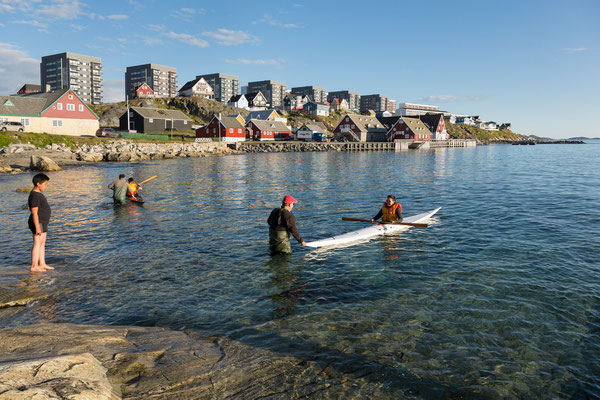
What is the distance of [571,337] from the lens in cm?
750

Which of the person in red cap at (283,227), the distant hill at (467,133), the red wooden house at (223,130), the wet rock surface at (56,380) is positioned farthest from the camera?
the distant hill at (467,133)

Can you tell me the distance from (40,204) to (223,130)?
76549mm

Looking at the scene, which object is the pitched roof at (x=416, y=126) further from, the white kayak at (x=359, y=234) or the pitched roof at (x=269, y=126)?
the white kayak at (x=359, y=234)

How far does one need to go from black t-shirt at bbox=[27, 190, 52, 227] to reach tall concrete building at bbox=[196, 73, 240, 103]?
194181mm

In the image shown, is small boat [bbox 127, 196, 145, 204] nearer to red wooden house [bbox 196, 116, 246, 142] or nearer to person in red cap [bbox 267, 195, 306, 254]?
person in red cap [bbox 267, 195, 306, 254]

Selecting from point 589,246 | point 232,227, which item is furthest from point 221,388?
point 589,246

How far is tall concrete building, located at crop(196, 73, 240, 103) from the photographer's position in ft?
632

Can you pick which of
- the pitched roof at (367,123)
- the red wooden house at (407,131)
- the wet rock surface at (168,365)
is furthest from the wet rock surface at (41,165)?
the red wooden house at (407,131)

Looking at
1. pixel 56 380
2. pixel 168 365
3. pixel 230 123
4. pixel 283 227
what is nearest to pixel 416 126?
pixel 230 123

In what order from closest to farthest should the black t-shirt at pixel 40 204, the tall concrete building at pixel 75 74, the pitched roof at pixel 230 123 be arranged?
the black t-shirt at pixel 40 204
the pitched roof at pixel 230 123
the tall concrete building at pixel 75 74

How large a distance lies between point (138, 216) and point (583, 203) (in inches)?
1034

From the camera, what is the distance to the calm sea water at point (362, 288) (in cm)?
672

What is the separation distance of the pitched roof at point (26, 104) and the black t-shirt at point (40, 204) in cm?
6431

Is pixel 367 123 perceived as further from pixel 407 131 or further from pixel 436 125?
pixel 436 125
